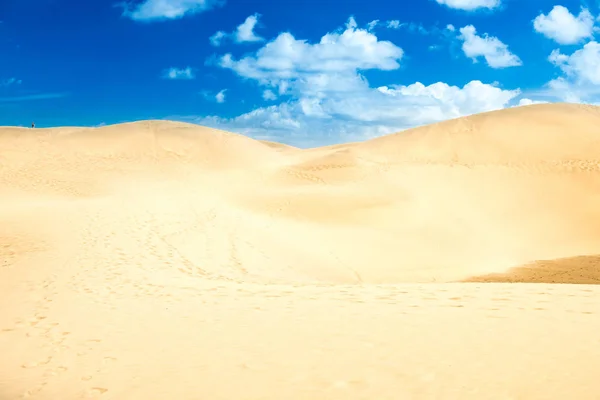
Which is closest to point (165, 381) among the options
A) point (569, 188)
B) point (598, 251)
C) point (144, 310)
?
point (144, 310)

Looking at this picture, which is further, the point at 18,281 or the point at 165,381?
the point at 18,281

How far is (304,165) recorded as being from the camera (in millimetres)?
33406

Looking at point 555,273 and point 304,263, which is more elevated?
point 304,263

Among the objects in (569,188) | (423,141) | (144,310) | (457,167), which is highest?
(423,141)

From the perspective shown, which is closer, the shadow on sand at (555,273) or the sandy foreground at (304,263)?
the sandy foreground at (304,263)

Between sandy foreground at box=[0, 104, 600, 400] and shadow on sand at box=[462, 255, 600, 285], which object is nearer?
sandy foreground at box=[0, 104, 600, 400]

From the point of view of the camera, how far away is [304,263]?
15.9 meters

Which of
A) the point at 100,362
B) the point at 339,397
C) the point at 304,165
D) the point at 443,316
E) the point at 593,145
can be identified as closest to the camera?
the point at 339,397

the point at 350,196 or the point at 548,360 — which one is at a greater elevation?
the point at 350,196

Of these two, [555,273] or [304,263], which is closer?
[555,273]

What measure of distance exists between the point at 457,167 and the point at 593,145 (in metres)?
8.68

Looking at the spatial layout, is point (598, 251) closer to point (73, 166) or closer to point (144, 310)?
point (144, 310)

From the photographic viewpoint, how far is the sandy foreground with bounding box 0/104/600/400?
198 inches

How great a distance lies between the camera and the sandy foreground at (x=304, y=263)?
504 cm
